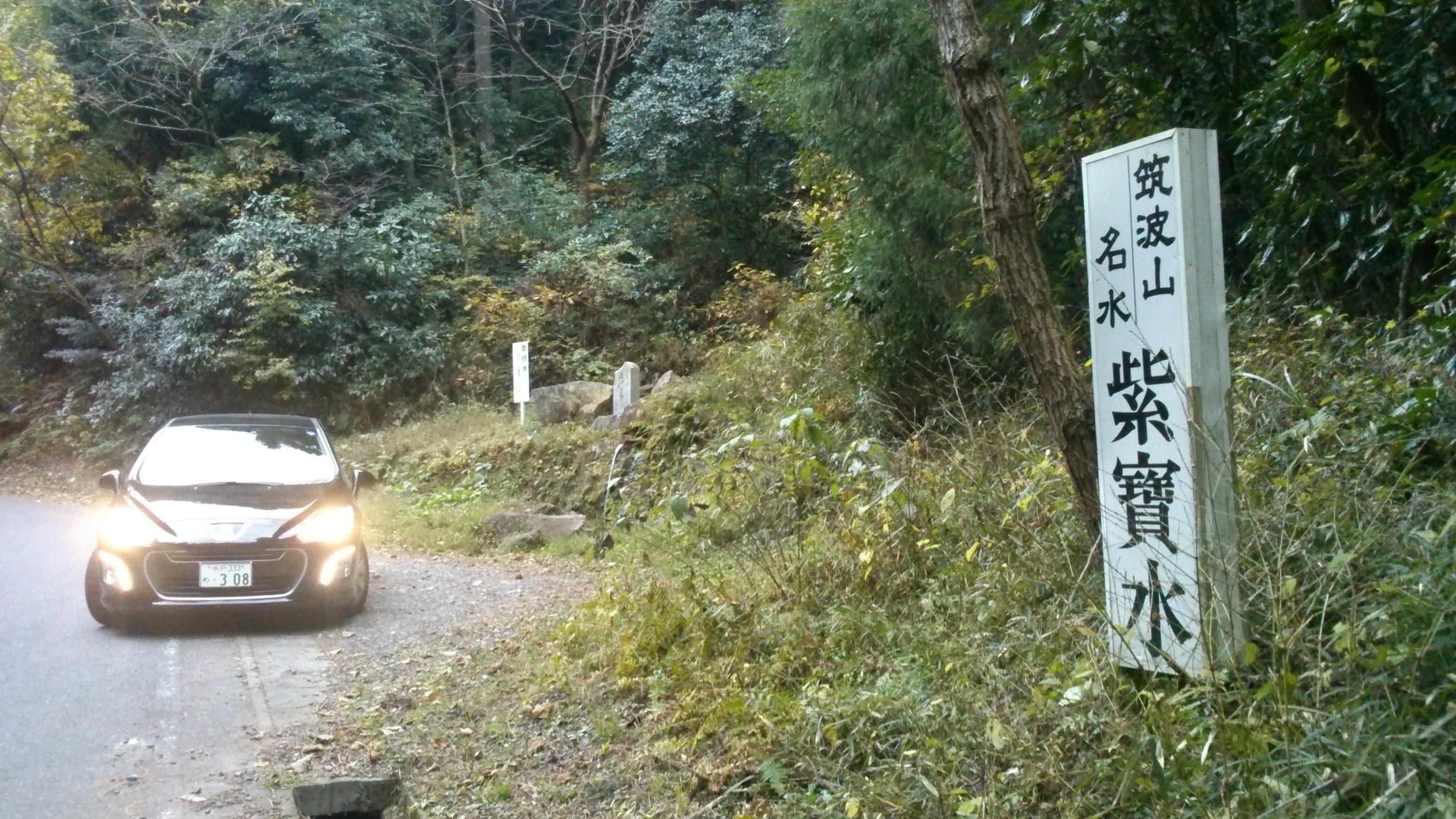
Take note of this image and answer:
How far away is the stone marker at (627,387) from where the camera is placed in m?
17.5

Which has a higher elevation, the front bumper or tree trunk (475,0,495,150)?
tree trunk (475,0,495,150)

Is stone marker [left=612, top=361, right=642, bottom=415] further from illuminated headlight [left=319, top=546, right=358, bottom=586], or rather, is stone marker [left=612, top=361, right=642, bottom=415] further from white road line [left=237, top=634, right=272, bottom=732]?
white road line [left=237, top=634, right=272, bottom=732]

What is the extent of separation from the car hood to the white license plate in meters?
0.17

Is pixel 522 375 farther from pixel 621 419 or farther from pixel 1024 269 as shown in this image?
pixel 1024 269

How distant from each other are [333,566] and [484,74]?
21130 millimetres

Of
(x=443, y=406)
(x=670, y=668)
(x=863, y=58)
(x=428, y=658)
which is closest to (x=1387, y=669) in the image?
(x=670, y=668)

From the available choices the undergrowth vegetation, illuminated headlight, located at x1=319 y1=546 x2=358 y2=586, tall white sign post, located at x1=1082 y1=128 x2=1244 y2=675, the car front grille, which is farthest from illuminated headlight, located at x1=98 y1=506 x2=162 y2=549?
tall white sign post, located at x1=1082 y1=128 x2=1244 y2=675

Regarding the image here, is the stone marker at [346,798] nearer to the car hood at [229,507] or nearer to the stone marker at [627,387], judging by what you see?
the car hood at [229,507]

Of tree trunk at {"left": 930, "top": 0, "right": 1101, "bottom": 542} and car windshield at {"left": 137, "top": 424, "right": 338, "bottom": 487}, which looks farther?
car windshield at {"left": 137, "top": 424, "right": 338, "bottom": 487}

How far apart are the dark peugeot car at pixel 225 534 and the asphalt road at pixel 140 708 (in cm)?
33

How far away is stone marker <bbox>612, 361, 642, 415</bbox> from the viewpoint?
1745cm

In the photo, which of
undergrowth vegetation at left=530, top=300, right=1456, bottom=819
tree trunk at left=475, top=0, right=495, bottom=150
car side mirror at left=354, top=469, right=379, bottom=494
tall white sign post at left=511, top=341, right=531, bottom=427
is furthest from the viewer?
tree trunk at left=475, top=0, right=495, bottom=150

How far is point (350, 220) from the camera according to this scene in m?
23.9

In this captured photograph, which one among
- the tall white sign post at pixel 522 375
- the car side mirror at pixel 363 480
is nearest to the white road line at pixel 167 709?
the car side mirror at pixel 363 480
